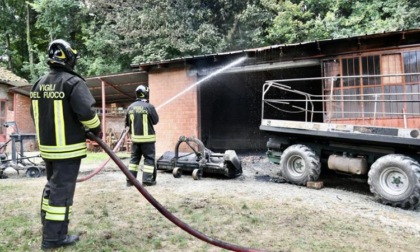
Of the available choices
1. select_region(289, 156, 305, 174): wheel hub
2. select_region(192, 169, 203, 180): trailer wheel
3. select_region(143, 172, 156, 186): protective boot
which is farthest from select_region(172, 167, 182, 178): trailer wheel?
select_region(289, 156, 305, 174): wheel hub

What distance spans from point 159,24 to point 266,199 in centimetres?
1490

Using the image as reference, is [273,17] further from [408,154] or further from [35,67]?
[35,67]

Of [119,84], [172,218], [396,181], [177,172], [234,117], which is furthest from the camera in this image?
[234,117]

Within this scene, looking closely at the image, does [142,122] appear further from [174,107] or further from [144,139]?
[174,107]

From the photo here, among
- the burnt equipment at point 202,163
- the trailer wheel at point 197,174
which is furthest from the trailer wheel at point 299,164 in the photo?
the trailer wheel at point 197,174

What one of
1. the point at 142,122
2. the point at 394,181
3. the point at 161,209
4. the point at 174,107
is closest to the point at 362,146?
the point at 394,181

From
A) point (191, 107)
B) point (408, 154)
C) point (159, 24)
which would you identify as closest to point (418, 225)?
point (408, 154)

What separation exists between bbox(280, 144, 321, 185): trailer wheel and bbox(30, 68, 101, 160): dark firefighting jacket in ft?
13.9

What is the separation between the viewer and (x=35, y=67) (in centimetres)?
2252

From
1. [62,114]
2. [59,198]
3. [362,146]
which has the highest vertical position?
[62,114]

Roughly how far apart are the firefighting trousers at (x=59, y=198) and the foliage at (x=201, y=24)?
14481 millimetres

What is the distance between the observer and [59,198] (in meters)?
3.06

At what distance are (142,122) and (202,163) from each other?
168 centimetres

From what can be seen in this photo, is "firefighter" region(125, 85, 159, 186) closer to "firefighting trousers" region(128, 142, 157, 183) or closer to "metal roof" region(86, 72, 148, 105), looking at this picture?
"firefighting trousers" region(128, 142, 157, 183)
